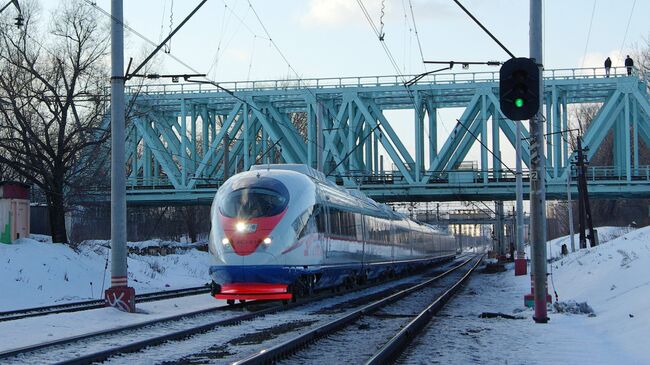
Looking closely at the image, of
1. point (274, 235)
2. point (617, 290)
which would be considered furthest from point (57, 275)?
point (617, 290)

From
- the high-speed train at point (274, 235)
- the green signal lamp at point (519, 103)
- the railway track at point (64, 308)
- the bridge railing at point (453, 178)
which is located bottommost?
the railway track at point (64, 308)

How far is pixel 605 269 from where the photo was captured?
74.6 ft

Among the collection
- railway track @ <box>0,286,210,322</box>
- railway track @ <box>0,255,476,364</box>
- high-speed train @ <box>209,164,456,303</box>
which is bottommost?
railway track @ <box>0,286,210,322</box>

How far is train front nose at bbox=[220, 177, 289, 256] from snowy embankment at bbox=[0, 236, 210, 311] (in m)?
2.31

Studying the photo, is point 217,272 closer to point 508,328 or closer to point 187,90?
point 508,328

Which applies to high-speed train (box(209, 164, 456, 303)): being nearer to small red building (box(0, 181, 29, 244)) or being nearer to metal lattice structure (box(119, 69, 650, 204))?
small red building (box(0, 181, 29, 244))

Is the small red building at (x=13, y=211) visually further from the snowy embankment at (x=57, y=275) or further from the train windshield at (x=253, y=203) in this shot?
the train windshield at (x=253, y=203)

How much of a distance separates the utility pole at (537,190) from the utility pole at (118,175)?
8688mm

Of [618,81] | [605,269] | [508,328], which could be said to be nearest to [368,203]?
[605,269]

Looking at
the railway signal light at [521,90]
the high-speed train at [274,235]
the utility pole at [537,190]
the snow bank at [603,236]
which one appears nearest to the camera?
the railway signal light at [521,90]

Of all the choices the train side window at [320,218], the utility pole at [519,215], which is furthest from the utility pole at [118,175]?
the utility pole at [519,215]

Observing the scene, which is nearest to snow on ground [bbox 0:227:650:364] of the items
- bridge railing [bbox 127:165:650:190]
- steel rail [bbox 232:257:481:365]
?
steel rail [bbox 232:257:481:365]

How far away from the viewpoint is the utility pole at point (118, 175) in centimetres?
1873

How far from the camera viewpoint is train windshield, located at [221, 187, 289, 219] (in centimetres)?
2012
